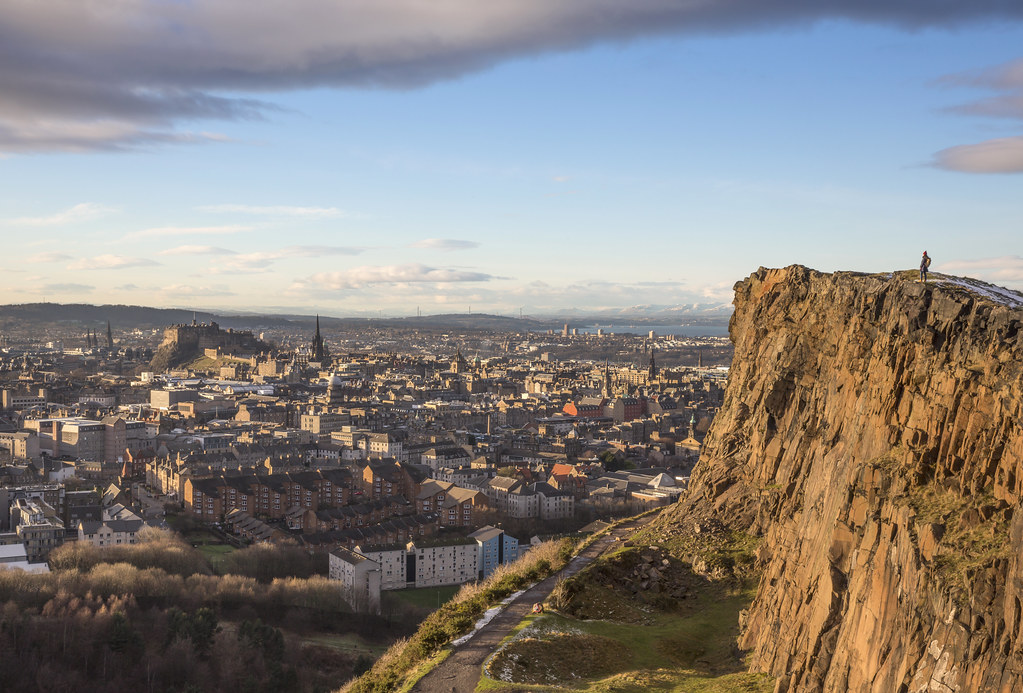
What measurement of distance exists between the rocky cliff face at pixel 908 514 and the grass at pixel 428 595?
36.4 metres

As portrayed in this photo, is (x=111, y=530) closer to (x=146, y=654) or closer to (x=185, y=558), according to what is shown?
(x=185, y=558)

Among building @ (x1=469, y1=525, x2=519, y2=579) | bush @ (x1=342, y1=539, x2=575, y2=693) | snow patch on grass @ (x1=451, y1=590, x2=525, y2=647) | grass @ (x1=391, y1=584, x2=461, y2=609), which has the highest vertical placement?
snow patch on grass @ (x1=451, y1=590, x2=525, y2=647)

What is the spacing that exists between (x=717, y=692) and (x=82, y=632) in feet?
121

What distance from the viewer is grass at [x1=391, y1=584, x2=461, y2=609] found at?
60.2m

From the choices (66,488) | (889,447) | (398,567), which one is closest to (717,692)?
(889,447)

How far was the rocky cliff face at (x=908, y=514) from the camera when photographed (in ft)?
48.5

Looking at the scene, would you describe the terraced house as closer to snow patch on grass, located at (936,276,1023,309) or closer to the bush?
the bush

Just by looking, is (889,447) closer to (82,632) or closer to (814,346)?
(814,346)

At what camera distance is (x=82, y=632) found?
50.4m

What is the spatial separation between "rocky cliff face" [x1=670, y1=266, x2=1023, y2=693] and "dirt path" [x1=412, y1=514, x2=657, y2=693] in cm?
598

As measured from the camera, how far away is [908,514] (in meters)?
16.6

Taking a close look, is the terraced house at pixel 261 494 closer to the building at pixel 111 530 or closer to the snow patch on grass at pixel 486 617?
the building at pixel 111 530

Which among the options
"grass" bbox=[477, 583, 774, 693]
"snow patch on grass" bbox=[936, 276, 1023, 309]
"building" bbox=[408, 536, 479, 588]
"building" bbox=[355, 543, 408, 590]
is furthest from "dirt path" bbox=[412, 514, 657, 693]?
"building" bbox=[408, 536, 479, 588]

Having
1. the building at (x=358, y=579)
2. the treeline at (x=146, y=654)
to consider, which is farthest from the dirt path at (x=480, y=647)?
the building at (x=358, y=579)
